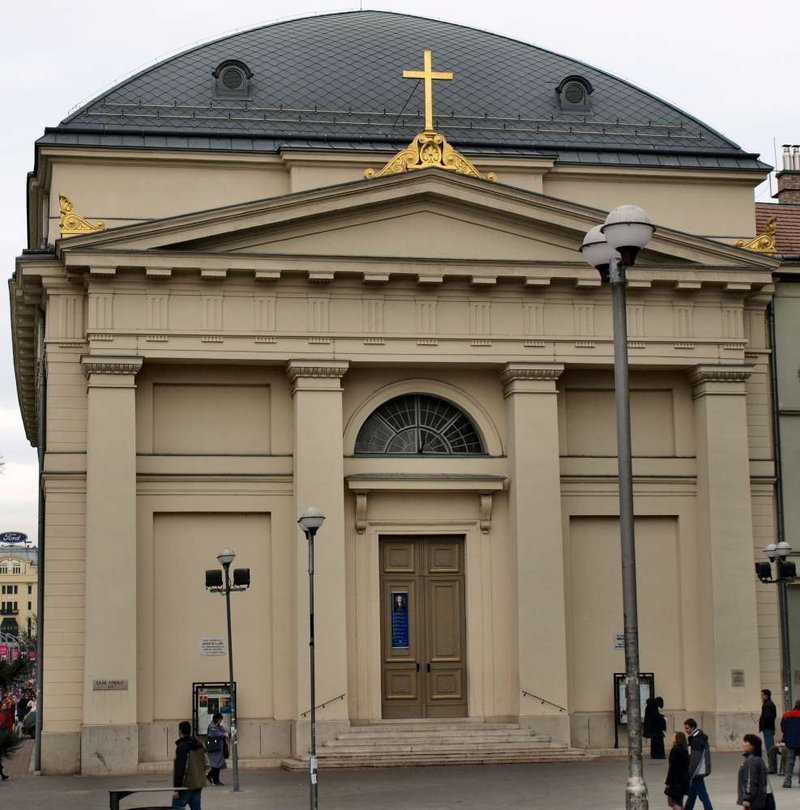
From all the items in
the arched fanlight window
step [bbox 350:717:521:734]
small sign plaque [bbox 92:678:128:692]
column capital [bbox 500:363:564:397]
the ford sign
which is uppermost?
the ford sign

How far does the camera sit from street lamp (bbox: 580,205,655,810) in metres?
18.5

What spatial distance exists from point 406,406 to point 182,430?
500 cm

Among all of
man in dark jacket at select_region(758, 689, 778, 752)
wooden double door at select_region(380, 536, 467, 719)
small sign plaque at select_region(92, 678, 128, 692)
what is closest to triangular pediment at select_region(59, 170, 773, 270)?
wooden double door at select_region(380, 536, 467, 719)

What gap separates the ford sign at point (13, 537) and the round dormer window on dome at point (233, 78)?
11292 centimetres

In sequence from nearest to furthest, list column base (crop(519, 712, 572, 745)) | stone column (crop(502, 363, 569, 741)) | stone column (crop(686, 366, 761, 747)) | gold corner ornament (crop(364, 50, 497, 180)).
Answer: column base (crop(519, 712, 572, 745))
stone column (crop(502, 363, 569, 741))
stone column (crop(686, 366, 761, 747))
gold corner ornament (crop(364, 50, 497, 180))

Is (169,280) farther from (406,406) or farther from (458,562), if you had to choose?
(458,562)

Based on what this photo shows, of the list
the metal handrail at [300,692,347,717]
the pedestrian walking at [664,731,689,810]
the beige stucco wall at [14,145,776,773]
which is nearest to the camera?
the pedestrian walking at [664,731,689,810]

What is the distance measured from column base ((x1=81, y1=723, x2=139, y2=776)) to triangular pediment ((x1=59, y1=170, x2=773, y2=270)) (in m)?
9.88

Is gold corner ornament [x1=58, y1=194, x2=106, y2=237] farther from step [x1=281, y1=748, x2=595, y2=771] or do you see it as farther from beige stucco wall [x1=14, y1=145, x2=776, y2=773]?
step [x1=281, y1=748, x2=595, y2=771]

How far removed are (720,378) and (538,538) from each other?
18.2 feet

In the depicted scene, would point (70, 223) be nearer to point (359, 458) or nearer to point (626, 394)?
point (359, 458)

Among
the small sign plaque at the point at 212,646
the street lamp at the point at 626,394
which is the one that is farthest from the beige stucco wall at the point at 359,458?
the street lamp at the point at 626,394

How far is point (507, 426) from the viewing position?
36719 mm

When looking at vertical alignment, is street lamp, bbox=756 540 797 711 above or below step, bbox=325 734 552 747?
above
